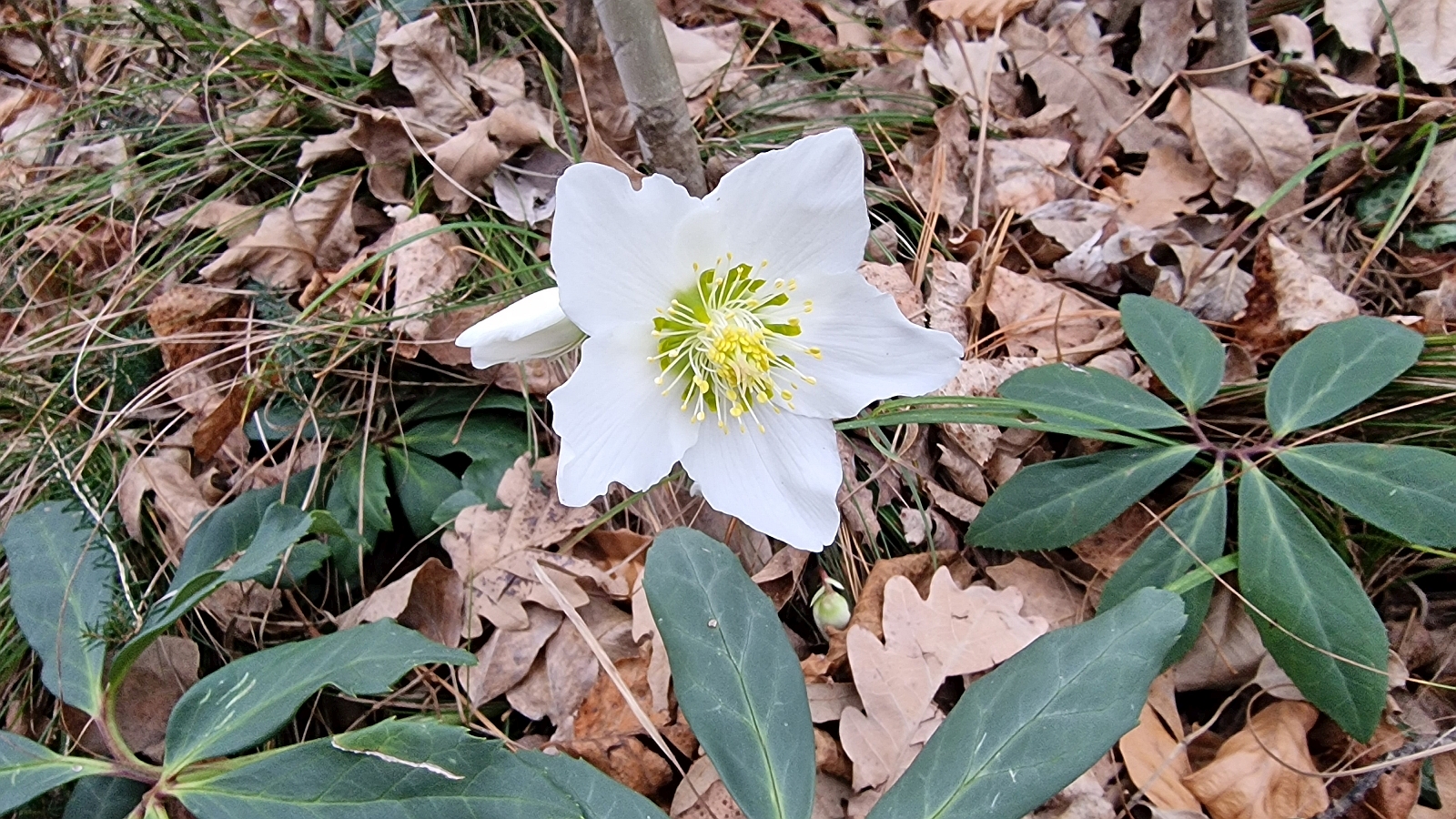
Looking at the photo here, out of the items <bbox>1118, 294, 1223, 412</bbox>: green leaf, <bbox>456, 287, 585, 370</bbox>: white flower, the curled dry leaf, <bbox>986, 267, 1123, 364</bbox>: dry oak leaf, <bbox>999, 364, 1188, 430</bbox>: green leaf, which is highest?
<bbox>456, 287, 585, 370</bbox>: white flower

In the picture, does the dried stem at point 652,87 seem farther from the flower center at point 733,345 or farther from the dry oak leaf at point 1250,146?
the dry oak leaf at point 1250,146

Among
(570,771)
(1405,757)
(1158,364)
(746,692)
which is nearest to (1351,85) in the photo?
(1158,364)

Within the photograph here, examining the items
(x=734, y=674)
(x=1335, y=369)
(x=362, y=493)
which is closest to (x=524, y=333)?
(x=734, y=674)

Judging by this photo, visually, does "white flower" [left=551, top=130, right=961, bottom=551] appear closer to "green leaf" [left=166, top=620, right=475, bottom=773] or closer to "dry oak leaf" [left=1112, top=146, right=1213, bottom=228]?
"green leaf" [left=166, top=620, right=475, bottom=773]

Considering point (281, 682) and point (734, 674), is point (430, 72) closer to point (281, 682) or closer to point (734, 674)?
point (281, 682)

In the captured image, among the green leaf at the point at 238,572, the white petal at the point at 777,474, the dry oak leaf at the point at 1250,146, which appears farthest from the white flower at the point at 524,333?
the dry oak leaf at the point at 1250,146

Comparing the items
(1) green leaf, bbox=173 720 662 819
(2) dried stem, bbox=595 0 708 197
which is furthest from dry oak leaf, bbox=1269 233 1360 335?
(1) green leaf, bbox=173 720 662 819
